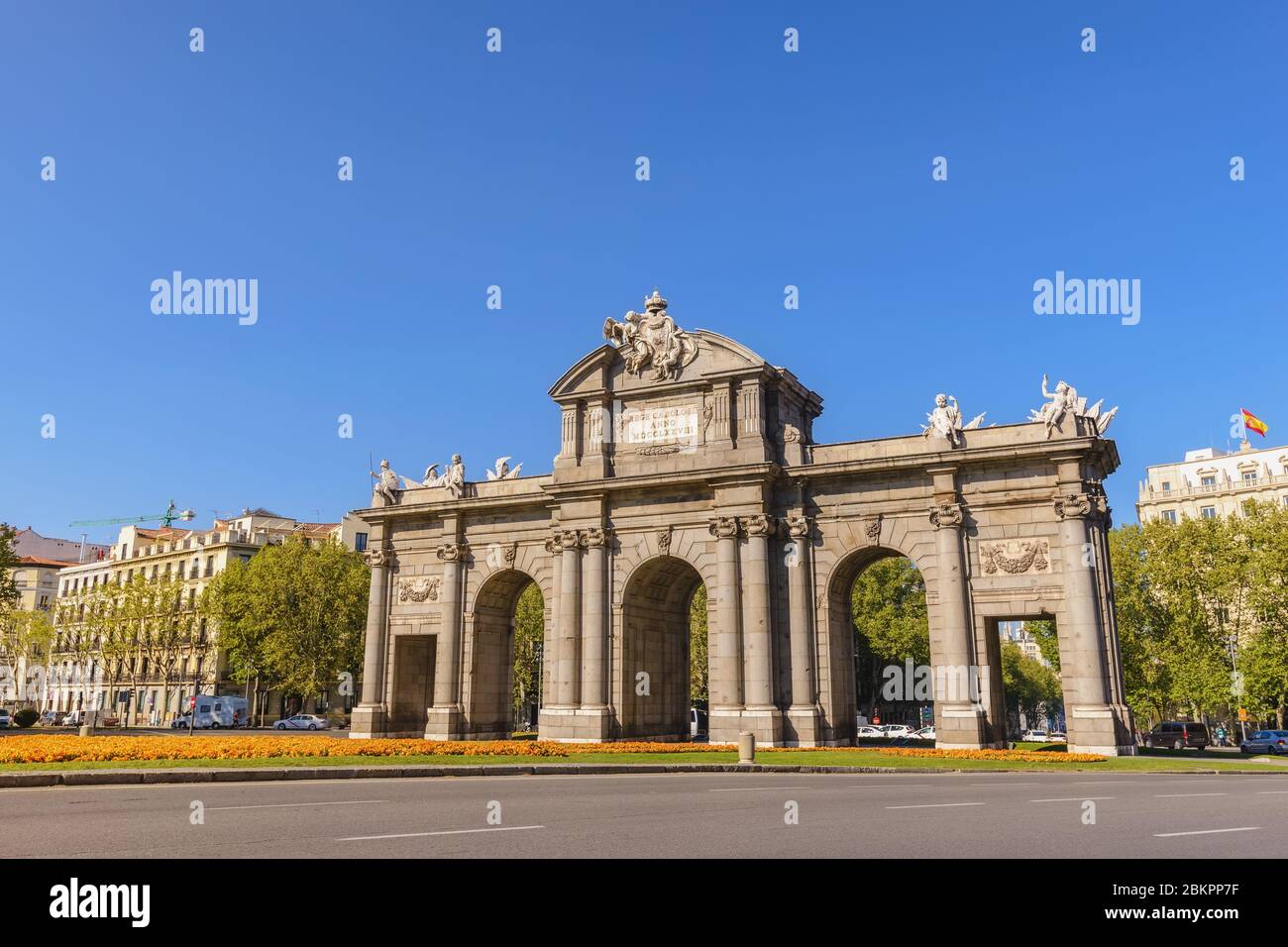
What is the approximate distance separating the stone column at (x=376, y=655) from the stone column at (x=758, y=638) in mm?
19358

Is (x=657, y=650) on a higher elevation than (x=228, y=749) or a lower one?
higher

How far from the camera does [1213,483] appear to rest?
4072 inches

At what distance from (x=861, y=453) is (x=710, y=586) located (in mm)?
8491

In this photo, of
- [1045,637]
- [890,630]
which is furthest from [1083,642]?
[890,630]

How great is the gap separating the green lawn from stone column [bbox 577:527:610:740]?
27.5 ft

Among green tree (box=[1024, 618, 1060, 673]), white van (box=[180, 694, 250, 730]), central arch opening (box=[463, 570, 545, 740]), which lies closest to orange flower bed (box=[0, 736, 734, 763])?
central arch opening (box=[463, 570, 545, 740])

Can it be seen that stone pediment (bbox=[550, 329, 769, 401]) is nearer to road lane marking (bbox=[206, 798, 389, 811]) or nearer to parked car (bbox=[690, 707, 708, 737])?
road lane marking (bbox=[206, 798, 389, 811])

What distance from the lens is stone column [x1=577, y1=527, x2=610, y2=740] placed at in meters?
41.9

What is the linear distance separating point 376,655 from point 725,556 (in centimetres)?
1970

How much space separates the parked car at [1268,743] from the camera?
54.6 meters

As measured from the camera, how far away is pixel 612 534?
44.2 meters

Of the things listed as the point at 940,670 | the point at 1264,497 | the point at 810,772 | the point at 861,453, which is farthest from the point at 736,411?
the point at 1264,497

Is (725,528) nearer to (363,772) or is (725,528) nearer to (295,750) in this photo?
(295,750)
